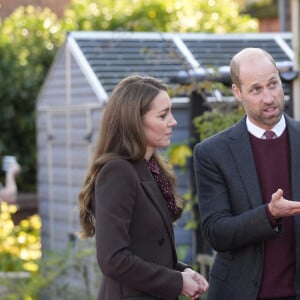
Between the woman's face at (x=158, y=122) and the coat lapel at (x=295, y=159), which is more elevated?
the woman's face at (x=158, y=122)

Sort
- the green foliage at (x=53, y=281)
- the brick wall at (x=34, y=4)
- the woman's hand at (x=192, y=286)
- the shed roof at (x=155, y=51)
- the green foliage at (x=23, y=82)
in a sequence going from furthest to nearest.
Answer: the brick wall at (x=34, y=4)
the green foliage at (x=23, y=82)
the shed roof at (x=155, y=51)
the green foliage at (x=53, y=281)
the woman's hand at (x=192, y=286)

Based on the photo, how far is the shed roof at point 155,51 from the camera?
9.40 meters

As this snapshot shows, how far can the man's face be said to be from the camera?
4234 mm

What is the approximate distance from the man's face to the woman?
0.33m

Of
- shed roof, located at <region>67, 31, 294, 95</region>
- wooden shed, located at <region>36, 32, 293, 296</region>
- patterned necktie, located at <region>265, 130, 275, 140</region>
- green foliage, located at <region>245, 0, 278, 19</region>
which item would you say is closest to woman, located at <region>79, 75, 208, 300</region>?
patterned necktie, located at <region>265, 130, 275, 140</region>

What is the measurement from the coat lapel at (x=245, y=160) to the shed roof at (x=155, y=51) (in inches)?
185

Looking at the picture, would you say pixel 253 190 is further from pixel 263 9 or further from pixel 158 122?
pixel 263 9

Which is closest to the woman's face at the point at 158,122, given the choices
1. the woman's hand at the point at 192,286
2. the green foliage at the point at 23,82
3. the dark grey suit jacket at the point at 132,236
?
the dark grey suit jacket at the point at 132,236

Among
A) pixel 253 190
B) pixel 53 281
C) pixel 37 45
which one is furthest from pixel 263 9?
pixel 253 190

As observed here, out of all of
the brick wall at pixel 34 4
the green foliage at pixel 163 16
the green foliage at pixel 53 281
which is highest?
the brick wall at pixel 34 4

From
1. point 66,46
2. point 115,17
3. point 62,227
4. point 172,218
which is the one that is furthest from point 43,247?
point 172,218

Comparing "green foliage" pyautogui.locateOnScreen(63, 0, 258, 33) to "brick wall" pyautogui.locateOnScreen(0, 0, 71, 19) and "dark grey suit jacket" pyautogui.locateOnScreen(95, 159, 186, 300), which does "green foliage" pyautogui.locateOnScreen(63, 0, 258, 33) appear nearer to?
"brick wall" pyautogui.locateOnScreen(0, 0, 71, 19)

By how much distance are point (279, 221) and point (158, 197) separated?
47 cm

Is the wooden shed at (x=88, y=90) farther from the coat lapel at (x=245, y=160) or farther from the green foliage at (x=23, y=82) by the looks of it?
the coat lapel at (x=245, y=160)
